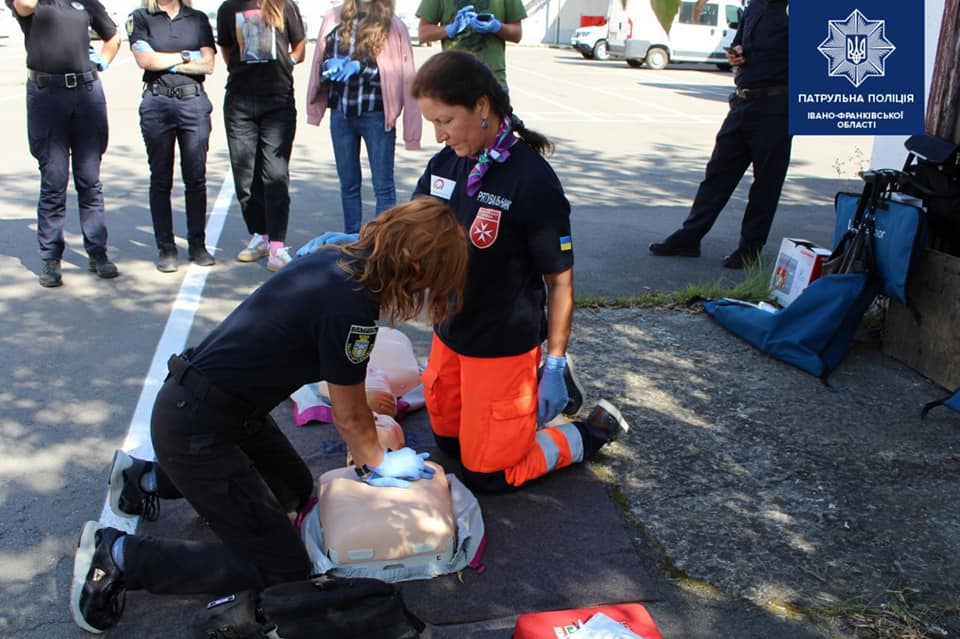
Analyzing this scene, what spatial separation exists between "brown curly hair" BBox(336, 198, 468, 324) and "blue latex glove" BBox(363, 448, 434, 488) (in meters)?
0.58

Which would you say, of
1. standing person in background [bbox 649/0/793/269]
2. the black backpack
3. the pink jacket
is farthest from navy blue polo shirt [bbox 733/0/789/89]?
the black backpack

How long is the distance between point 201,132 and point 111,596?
3498mm

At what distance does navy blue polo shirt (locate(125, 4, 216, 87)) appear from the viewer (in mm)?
5133

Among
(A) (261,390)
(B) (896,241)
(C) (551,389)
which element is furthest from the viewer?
(B) (896,241)

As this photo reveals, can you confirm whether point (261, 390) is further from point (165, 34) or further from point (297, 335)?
point (165, 34)

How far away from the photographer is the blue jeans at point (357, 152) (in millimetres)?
5402

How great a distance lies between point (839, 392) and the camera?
4.18m

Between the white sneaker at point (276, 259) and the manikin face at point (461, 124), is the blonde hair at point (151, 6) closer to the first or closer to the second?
the white sneaker at point (276, 259)

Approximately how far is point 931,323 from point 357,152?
3.52 metres

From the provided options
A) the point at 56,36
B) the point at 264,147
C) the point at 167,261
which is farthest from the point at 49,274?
the point at 264,147

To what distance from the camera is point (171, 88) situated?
5164 mm

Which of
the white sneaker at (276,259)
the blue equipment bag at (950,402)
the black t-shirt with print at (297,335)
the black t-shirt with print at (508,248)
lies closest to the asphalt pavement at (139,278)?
the white sneaker at (276,259)

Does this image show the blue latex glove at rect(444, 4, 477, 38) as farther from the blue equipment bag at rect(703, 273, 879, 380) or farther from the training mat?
the training mat

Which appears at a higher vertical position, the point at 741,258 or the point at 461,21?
the point at 461,21
